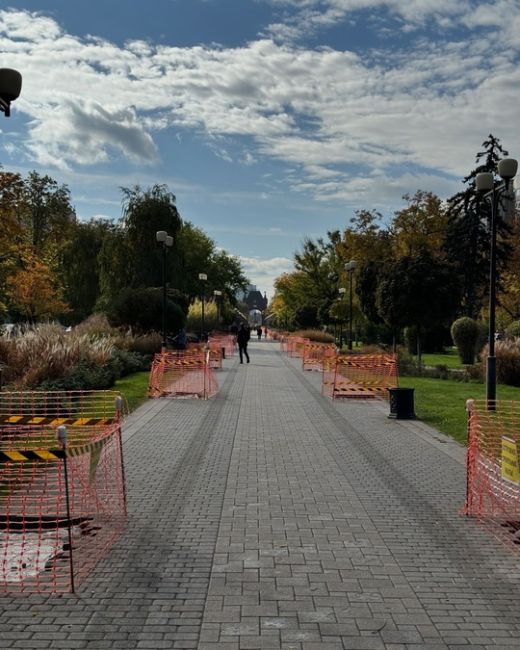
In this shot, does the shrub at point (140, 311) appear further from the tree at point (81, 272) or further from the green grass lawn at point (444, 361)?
the tree at point (81, 272)

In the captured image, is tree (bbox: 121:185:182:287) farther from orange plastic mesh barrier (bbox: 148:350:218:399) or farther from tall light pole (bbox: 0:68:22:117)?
tall light pole (bbox: 0:68:22:117)

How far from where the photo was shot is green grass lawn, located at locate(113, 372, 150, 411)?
15.2m

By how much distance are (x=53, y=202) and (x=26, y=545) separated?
170ft

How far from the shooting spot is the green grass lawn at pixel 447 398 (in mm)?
12312

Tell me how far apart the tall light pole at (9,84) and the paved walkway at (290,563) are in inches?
188

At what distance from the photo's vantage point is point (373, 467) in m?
8.64

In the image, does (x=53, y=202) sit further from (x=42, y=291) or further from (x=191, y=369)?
(x=191, y=369)

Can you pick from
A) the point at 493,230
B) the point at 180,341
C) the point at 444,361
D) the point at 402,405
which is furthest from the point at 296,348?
the point at 493,230

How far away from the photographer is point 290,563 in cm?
506

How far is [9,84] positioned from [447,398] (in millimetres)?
13170

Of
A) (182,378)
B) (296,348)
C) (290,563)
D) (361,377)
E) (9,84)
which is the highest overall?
(9,84)

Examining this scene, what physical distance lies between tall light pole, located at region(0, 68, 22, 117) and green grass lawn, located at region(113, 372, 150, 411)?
822 cm

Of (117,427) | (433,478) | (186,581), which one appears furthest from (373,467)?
(186,581)

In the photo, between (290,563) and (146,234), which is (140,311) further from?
(290,563)
